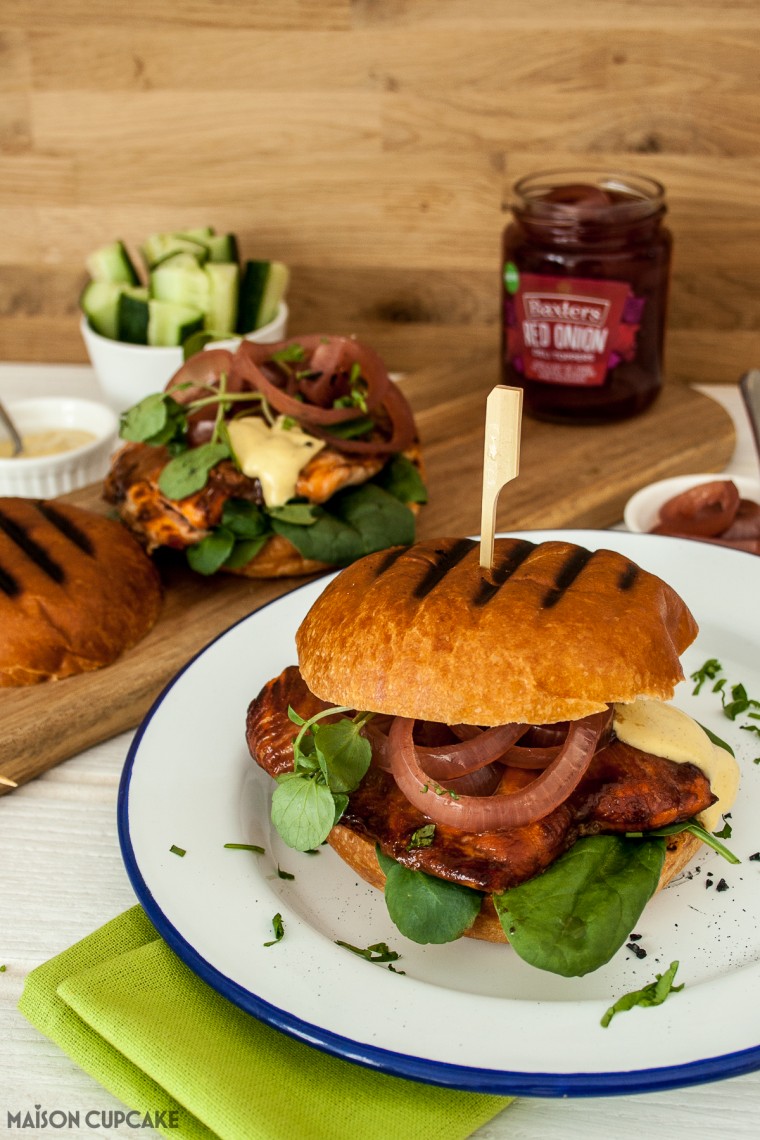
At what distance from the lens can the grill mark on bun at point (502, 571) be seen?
171 cm

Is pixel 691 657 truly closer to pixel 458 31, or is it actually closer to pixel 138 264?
pixel 458 31

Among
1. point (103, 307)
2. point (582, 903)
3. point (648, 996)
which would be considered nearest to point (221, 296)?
point (103, 307)

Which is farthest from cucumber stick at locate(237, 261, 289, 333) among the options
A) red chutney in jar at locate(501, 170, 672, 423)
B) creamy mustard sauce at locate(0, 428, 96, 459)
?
red chutney in jar at locate(501, 170, 672, 423)

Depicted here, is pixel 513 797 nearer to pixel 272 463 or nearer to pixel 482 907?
pixel 482 907

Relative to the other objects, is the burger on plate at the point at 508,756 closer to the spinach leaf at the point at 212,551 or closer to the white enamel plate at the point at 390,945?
the white enamel plate at the point at 390,945

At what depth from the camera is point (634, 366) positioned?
324 centimetres

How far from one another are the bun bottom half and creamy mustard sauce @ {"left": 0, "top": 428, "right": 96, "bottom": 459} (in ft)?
5.98

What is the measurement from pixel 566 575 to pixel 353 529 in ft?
2.92

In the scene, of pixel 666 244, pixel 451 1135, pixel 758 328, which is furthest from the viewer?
pixel 758 328

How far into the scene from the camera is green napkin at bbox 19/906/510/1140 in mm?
1390

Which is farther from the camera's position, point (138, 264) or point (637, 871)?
point (138, 264)

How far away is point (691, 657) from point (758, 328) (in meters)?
1.99

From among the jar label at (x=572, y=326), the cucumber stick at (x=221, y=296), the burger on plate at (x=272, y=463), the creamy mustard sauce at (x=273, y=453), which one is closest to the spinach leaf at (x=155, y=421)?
the burger on plate at (x=272, y=463)

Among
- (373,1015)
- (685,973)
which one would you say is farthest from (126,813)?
(685,973)
